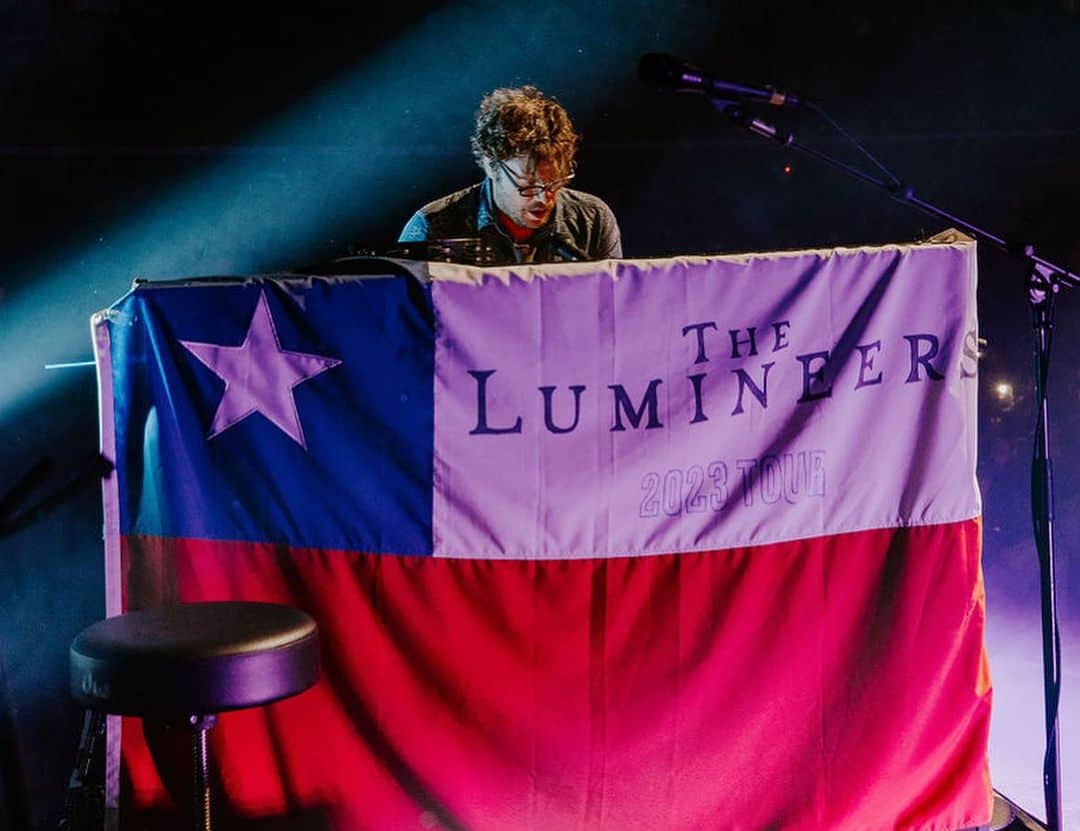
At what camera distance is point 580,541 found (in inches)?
88.4

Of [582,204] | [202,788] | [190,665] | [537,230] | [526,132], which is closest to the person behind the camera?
[190,665]

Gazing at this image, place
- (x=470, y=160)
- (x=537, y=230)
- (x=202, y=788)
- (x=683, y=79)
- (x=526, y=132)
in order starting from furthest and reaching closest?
(x=470, y=160), (x=537, y=230), (x=526, y=132), (x=683, y=79), (x=202, y=788)

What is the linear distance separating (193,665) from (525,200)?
1675 millimetres

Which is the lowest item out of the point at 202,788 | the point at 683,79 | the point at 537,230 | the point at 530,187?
the point at 202,788

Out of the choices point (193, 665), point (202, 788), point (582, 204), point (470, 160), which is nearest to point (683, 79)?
point (582, 204)

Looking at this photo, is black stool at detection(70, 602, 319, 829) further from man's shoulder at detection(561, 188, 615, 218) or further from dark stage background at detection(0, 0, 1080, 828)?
dark stage background at detection(0, 0, 1080, 828)

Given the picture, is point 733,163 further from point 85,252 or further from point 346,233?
point 85,252

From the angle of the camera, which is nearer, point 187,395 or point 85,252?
point 187,395

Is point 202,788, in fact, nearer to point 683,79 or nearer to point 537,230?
point 683,79

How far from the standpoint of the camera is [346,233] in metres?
4.23

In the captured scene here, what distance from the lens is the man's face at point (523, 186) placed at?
2891 millimetres

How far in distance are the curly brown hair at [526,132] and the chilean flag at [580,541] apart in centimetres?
75

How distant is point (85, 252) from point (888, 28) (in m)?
3.28

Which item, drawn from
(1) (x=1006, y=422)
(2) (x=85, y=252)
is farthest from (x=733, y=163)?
(2) (x=85, y=252)
